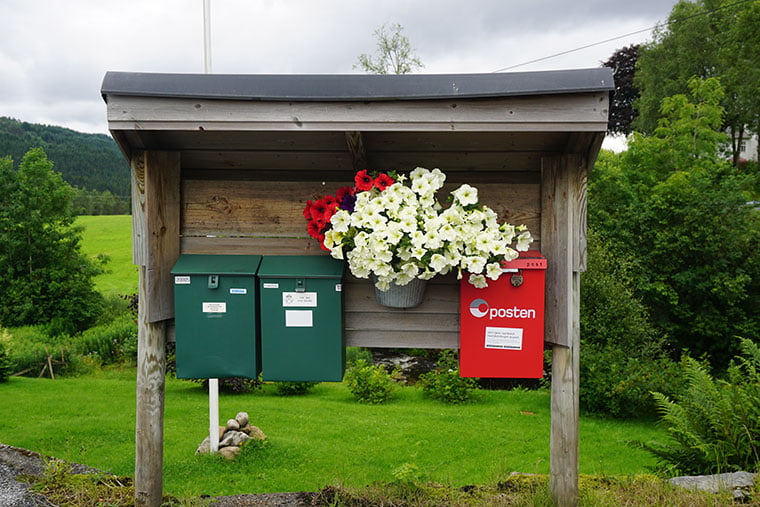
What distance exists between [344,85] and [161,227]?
1.22m

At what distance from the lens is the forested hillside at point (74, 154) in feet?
135

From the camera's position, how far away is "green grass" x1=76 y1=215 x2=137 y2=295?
75.8 ft

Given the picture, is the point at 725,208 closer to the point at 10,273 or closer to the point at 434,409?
the point at 434,409

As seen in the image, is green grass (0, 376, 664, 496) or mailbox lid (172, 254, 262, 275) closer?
mailbox lid (172, 254, 262, 275)

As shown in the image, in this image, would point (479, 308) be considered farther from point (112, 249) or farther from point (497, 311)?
point (112, 249)

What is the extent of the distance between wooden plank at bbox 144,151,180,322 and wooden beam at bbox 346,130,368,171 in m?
0.91

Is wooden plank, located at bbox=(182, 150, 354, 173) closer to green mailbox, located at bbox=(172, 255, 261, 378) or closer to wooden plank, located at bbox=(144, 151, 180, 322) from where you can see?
wooden plank, located at bbox=(144, 151, 180, 322)

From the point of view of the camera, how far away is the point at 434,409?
315 inches

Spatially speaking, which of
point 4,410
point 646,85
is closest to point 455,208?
point 4,410

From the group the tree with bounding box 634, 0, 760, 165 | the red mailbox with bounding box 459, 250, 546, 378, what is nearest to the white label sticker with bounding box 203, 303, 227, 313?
the red mailbox with bounding box 459, 250, 546, 378

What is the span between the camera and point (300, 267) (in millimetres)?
2965

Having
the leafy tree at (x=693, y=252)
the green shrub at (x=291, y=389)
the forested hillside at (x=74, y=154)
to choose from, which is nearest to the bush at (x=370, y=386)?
the green shrub at (x=291, y=389)

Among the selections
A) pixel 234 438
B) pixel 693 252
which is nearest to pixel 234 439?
pixel 234 438

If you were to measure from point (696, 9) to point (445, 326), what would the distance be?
23.9 m
